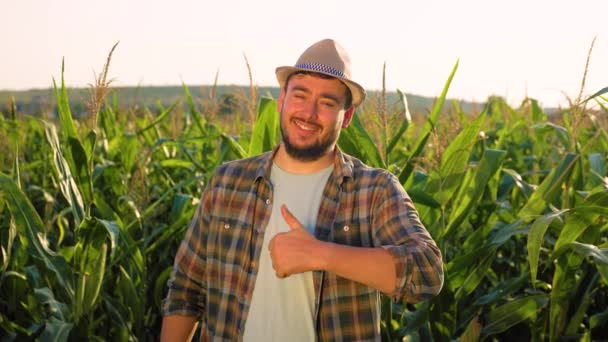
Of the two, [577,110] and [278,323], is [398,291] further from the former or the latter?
[577,110]

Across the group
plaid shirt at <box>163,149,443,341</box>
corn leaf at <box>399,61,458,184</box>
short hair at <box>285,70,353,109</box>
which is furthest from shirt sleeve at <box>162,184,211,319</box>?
corn leaf at <box>399,61,458,184</box>

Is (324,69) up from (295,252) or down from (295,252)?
up

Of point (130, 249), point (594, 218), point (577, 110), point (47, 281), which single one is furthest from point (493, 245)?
point (47, 281)

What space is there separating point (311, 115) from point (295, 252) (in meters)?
0.40

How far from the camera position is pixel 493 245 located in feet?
9.43

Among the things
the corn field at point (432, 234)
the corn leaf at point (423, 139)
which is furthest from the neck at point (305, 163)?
the corn leaf at point (423, 139)

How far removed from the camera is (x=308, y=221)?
2.19 m

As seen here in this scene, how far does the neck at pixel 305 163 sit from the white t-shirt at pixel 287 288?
0.01 meters

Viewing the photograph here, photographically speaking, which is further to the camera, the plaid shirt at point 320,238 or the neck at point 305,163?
the neck at point 305,163

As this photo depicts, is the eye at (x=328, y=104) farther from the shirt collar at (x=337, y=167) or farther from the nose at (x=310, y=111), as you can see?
the shirt collar at (x=337, y=167)

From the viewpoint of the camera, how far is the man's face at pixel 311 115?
211 cm

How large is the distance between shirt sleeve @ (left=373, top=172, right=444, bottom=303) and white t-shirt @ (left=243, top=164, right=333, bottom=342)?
0.62 ft

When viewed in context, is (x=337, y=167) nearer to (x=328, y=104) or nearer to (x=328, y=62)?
(x=328, y=104)

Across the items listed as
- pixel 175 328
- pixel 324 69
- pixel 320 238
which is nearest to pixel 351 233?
pixel 320 238
